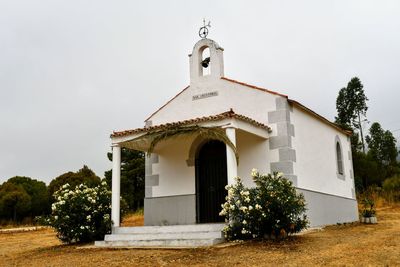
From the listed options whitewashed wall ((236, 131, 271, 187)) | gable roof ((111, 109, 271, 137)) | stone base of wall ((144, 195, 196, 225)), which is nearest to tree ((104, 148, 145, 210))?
stone base of wall ((144, 195, 196, 225))

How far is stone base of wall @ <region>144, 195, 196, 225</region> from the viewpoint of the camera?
13492mm

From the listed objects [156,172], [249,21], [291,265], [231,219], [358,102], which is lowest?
[291,265]

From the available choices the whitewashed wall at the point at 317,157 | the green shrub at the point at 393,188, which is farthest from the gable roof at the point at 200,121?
the green shrub at the point at 393,188

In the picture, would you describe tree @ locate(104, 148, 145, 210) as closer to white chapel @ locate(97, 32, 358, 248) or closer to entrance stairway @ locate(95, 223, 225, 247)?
white chapel @ locate(97, 32, 358, 248)

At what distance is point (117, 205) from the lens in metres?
12.7

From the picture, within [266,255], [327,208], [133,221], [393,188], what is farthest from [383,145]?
[266,255]

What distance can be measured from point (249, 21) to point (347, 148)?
6.87m

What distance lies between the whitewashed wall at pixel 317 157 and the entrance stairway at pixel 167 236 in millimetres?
3261

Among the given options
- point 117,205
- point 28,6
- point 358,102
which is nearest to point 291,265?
point 117,205

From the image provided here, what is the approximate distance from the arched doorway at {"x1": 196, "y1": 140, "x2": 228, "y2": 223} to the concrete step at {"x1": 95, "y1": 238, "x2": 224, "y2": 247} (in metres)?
2.73

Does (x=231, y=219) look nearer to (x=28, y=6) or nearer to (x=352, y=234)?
(x=352, y=234)

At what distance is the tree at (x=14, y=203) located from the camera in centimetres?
2959

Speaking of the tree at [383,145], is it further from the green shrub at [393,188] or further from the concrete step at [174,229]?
the concrete step at [174,229]

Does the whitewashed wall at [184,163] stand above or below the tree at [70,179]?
below
